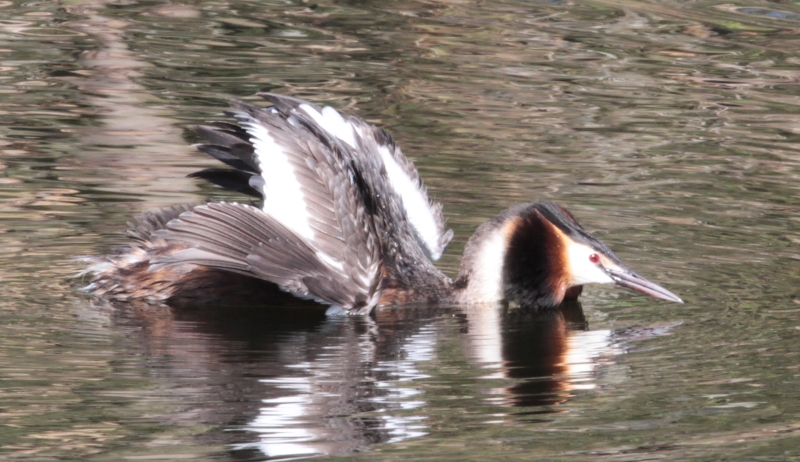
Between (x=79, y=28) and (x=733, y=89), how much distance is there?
Answer: 576 cm

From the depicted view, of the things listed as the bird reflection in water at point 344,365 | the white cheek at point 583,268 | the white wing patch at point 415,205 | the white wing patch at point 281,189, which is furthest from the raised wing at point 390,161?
the white cheek at point 583,268

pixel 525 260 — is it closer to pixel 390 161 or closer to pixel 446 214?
pixel 390 161

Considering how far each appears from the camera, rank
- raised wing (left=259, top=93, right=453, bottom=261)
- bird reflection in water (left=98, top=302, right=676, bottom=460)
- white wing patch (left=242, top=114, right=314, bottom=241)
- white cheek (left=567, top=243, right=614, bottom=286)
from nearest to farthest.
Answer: bird reflection in water (left=98, top=302, right=676, bottom=460) → white wing patch (left=242, top=114, right=314, bottom=241) → white cheek (left=567, top=243, right=614, bottom=286) → raised wing (left=259, top=93, right=453, bottom=261)

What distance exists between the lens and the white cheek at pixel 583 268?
24.3 ft

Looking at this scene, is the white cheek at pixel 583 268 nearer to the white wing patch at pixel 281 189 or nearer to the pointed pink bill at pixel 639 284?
the pointed pink bill at pixel 639 284

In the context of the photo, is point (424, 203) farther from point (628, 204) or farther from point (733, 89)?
point (733, 89)

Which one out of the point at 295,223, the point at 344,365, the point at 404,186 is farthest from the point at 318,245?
the point at 404,186

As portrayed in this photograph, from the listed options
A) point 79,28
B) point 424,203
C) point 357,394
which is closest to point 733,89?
point 424,203

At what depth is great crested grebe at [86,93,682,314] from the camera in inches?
272

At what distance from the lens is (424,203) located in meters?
8.24

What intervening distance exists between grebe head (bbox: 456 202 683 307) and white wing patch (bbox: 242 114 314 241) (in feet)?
3.22

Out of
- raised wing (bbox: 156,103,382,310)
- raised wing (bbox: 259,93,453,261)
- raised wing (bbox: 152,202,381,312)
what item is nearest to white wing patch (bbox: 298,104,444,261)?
raised wing (bbox: 259,93,453,261)

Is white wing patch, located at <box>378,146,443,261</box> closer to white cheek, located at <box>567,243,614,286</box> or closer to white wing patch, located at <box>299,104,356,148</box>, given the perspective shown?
white wing patch, located at <box>299,104,356,148</box>

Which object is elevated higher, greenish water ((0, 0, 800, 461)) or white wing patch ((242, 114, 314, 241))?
white wing patch ((242, 114, 314, 241))
